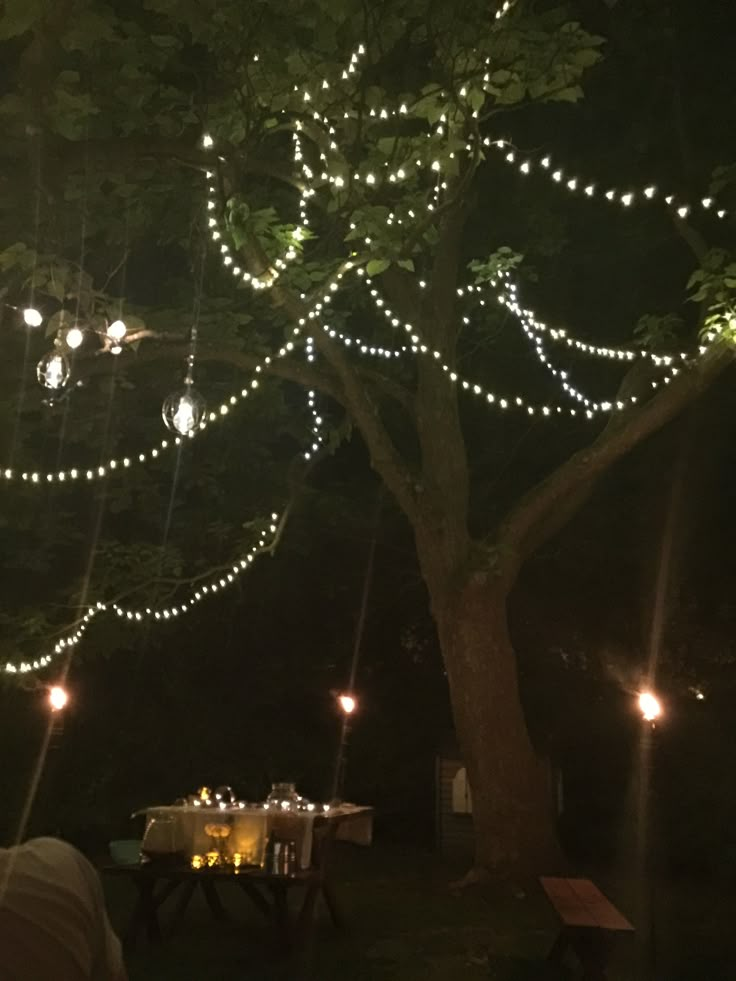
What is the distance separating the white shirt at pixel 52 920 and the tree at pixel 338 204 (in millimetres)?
3480

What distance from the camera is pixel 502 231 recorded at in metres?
9.60

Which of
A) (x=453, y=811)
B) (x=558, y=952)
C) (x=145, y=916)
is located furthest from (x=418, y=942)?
(x=453, y=811)

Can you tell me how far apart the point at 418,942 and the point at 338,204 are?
4.38 metres

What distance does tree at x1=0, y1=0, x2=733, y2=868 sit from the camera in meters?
5.66

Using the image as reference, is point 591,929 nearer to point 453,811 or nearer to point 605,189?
point 453,811

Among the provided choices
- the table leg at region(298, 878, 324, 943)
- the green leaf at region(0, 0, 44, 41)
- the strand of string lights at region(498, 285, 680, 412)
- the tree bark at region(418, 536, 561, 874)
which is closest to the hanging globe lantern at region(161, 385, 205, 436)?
the green leaf at region(0, 0, 44, 41)

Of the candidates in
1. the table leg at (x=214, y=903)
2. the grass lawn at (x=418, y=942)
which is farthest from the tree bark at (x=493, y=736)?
the table leg at (x=214, y=903)

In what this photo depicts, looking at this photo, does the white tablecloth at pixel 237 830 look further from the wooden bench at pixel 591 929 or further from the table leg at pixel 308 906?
the wooden bench at pixel 591 929

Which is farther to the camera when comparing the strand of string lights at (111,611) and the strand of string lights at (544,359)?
the strand of string lights at (111,611)

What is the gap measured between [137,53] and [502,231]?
427cm

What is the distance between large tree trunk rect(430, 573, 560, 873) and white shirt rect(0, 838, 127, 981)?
208 inches

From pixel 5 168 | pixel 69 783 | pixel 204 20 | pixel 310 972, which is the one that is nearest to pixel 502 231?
pixel 204 20

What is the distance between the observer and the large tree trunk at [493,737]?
755 cm

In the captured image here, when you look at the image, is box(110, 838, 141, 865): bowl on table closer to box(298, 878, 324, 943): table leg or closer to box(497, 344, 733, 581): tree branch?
box(298, 878, 324, 943): table leg
